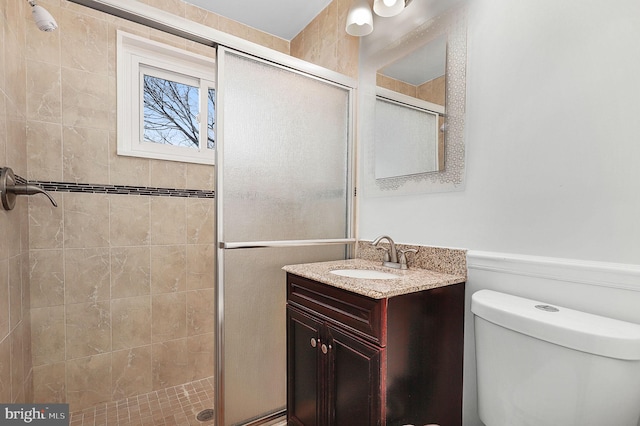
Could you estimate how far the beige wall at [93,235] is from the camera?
1595 millimetres

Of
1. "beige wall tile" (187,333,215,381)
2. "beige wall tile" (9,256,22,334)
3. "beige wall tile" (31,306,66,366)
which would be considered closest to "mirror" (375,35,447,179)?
"beige wall tile" (187,333,215,381)

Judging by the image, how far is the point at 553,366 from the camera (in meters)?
0.78

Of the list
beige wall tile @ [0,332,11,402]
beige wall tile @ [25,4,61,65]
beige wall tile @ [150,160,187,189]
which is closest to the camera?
beige wall tile @ [0,332,11,402]

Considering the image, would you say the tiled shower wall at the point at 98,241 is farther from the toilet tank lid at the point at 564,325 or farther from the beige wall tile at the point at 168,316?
the toilet tank lid at the point at 564,325

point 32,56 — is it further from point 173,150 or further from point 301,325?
point 301,325

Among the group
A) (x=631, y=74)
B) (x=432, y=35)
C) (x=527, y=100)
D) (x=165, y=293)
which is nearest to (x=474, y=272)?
(x=527, y=100)

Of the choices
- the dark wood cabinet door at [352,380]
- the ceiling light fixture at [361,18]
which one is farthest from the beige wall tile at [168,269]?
the ceiling light fixture at [361,18]

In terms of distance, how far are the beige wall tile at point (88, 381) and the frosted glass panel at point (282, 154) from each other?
4.39ft

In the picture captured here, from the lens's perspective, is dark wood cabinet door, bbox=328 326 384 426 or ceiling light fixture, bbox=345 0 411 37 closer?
dark wood cabinet door, bbox=328 326 384 426

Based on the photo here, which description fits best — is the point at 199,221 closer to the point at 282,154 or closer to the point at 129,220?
the point at 129,220

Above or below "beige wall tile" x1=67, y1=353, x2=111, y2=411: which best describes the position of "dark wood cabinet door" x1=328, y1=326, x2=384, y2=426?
above

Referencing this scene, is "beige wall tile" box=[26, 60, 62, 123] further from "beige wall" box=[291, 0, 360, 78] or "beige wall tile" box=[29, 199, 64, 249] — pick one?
"beige wall" box=[291, 0, 360, 78]

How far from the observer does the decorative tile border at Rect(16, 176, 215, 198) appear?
1685mm

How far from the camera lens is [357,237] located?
5.93 ft
